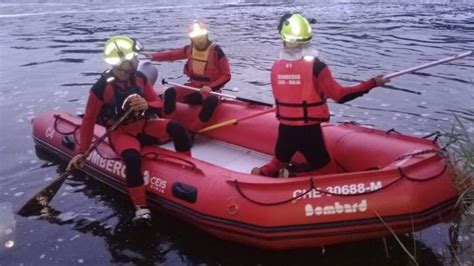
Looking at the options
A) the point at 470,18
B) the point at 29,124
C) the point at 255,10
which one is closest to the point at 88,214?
the point at 29,124

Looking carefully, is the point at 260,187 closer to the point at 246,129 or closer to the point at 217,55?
the point at 246,129

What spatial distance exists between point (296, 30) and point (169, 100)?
2.52 meters

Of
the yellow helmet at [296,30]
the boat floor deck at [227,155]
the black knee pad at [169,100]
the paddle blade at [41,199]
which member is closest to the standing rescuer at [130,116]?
the paddle blade at [41,199]

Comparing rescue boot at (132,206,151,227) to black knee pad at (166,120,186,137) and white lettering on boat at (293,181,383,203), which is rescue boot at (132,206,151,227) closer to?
black knee pad at (166,120,186,137)

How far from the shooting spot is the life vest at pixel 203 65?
6840 millimetres

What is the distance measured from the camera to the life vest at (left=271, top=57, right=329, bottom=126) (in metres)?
4.66

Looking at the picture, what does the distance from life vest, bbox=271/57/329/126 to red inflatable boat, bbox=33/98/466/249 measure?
55cm

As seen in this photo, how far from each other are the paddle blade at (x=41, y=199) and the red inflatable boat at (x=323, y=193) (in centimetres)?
55

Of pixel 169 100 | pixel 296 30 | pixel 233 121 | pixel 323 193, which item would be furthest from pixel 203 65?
pixel 323 193

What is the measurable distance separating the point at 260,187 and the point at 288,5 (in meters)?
19.1

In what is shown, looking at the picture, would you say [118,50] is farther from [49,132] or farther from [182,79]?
[182,79]

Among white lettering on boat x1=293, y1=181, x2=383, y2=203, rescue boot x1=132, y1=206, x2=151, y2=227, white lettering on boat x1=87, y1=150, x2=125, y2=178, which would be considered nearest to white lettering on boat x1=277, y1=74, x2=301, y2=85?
white lettering on boat x1=293, y1=181, x2=383, y2=203

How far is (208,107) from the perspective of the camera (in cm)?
652

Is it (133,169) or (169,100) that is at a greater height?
(169,100)
